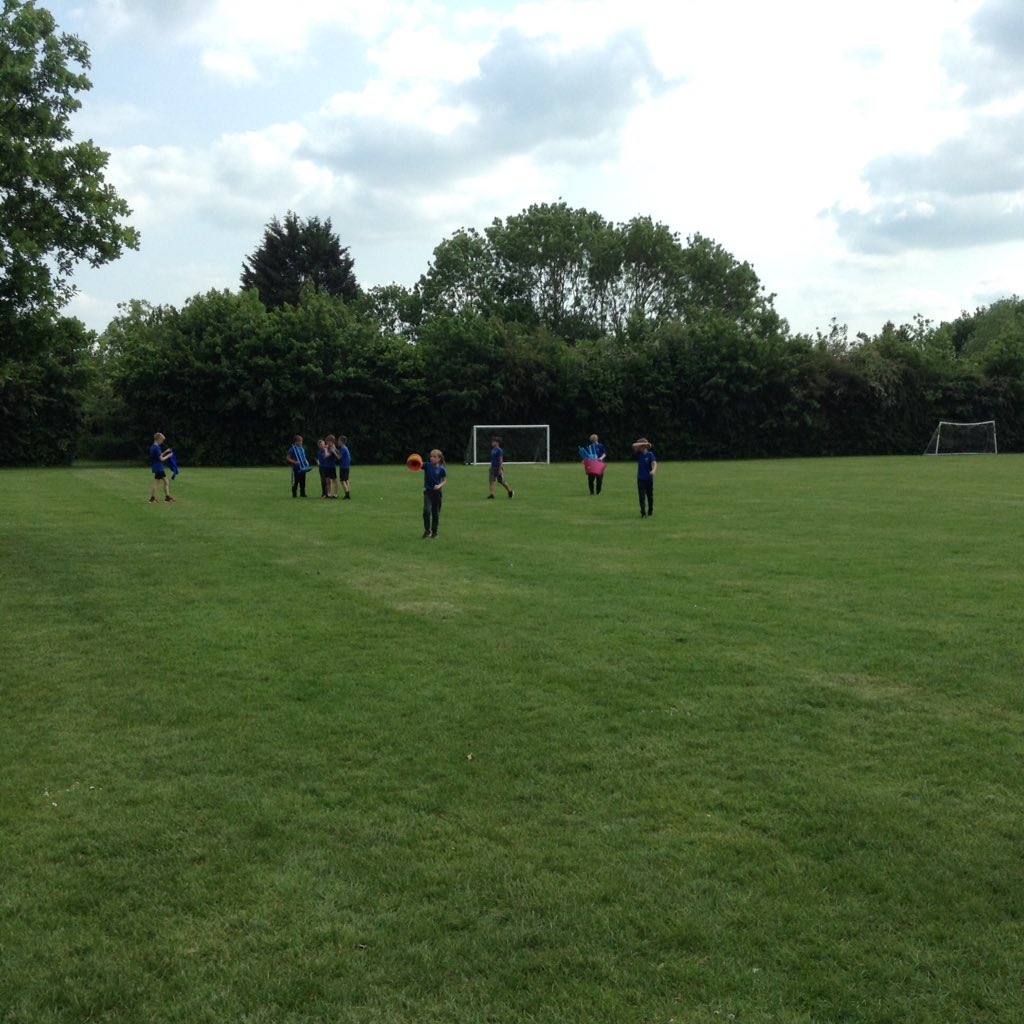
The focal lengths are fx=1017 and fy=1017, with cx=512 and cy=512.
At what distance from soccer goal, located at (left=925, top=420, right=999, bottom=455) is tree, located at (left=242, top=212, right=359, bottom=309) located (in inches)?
1545

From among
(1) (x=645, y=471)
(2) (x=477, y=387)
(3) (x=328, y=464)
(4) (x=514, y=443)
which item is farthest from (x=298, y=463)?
(2) (x=477, y=387)

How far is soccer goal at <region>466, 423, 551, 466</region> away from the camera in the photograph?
1940 inches

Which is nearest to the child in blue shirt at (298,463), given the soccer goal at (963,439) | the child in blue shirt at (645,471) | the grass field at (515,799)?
the child in blue shirt at (645,471)

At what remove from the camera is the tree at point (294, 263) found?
227 feet

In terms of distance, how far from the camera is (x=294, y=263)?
7000 centimetres

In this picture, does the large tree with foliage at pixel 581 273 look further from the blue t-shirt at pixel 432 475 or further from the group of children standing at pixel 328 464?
the blue t-shirt at pixel 432 475

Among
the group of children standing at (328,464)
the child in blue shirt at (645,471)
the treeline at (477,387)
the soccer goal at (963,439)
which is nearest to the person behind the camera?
the child in blue shirt at (645,471)

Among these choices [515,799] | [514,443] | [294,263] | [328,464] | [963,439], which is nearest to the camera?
[515,799]

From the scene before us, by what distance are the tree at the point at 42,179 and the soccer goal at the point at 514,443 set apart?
31.5m

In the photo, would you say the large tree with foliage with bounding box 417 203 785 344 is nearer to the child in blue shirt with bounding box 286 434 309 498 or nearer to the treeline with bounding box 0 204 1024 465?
the treeline with bounding box 0 204 1024 465

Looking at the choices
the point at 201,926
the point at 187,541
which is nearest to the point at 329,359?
the point at 187,541

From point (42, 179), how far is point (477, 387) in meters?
36.9

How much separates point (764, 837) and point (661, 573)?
861 centimetres

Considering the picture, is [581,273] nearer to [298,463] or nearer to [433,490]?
[298,463]
